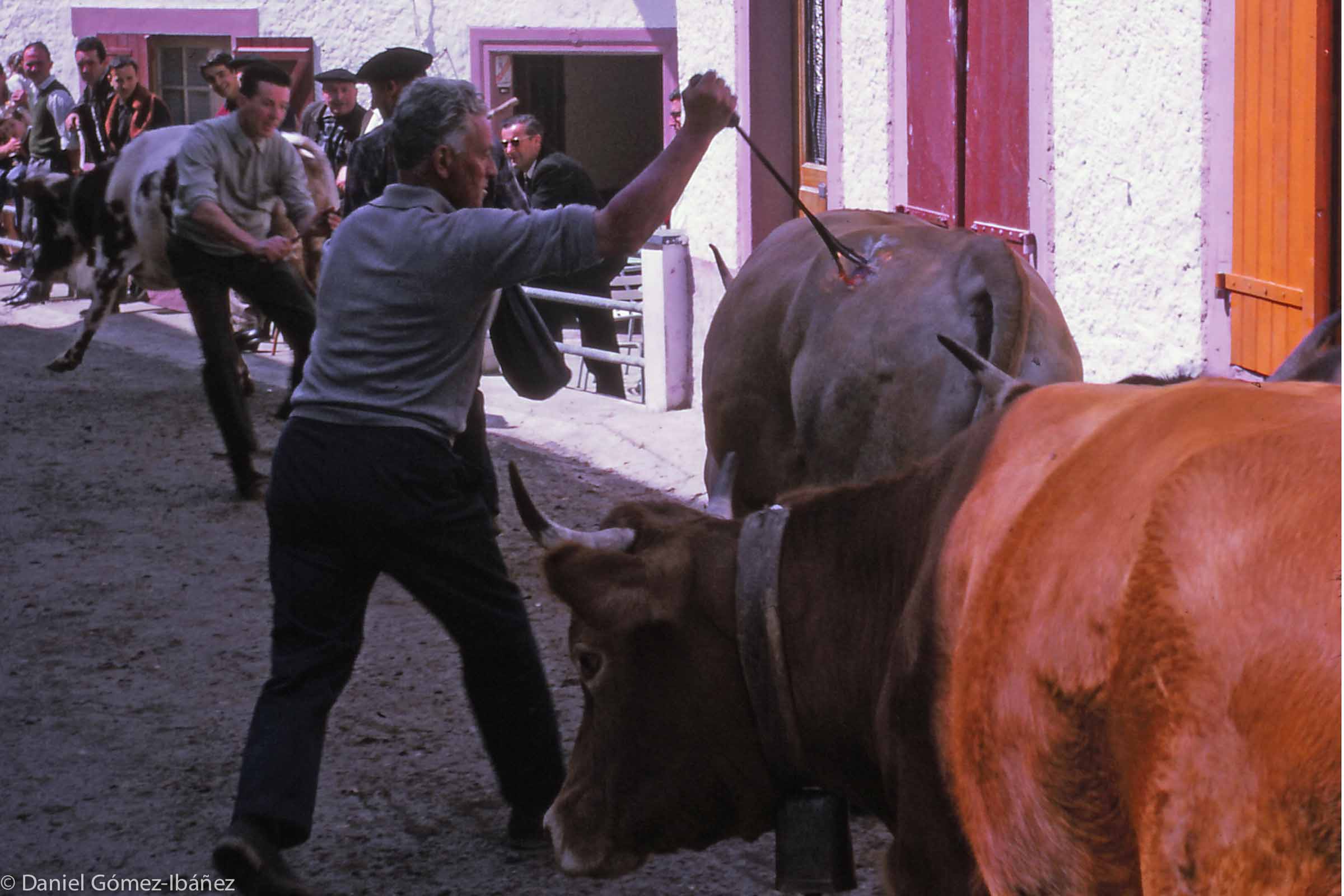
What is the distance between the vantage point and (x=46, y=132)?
17.2 m

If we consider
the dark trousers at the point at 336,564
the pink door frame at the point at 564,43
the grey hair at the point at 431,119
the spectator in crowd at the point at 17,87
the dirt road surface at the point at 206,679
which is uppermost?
the pink door frame at the point at 564,43

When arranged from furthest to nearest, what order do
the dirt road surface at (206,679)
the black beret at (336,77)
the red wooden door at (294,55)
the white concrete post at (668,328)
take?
1. the red wooden door at (294,55)
2. the black beret at (336,77)
3. the white concrete post at (668,328)
4. the dirt road surface at (206,679)

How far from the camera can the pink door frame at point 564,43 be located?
17547 mm

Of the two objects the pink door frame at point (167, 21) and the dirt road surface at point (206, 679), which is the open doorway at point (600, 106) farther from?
the dirt road surface at point (206, 679)

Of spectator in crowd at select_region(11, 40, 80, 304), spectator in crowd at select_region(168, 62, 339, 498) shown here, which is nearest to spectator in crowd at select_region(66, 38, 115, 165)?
spectator in crowd at select_region(11, 40, 80, 304)

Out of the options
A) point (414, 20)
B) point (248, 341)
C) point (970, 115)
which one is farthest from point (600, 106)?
point (970, 115)

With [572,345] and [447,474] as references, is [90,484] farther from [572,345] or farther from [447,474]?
[447,474]

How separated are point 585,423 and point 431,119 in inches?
240

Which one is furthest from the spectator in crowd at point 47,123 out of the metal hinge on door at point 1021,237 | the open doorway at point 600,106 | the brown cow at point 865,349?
the brown cow at point 865,349

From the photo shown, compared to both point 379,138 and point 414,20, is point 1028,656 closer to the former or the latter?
point 379,138

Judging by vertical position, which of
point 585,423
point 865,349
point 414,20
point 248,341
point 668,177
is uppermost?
point 414,20

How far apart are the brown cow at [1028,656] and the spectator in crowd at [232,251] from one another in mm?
5261

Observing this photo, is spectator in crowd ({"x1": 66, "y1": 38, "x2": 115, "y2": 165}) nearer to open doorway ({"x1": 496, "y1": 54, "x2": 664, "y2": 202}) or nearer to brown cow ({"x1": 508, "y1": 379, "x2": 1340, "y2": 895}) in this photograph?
open doorway ({"x1": 496, "y1": 54, "x2": 664, "y2": 202})

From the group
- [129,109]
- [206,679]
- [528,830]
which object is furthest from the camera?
[129,109]
